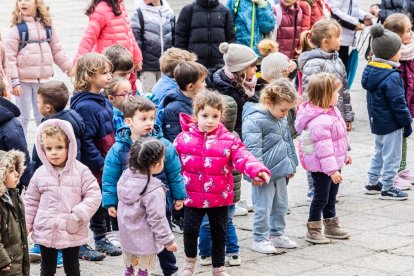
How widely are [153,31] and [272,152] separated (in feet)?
12.8

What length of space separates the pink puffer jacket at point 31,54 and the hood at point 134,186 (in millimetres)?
4377

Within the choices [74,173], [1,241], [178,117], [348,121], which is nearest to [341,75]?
[348,121]

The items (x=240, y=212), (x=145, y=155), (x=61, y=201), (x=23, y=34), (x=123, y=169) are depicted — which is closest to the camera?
(x=145, y=155)

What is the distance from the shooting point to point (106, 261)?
8.60 m

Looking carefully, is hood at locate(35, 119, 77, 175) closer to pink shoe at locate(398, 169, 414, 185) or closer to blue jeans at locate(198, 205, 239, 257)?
blue jeans at locate(198, 205, 239, 257)

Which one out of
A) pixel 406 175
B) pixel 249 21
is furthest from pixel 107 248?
pixel 249 21

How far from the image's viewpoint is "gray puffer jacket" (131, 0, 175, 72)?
12133mm

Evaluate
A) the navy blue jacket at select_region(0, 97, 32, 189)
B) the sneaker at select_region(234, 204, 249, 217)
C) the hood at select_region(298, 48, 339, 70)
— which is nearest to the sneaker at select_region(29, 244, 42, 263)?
the navy blue jacket at select_region(0, 97, 32, 189)

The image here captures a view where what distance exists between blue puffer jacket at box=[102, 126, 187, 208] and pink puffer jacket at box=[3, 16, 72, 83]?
3864mm

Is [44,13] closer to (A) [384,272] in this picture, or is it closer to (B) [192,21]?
(B) [192,21]

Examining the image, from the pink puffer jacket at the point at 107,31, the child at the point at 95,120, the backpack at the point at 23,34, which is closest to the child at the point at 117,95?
the child at the point at 95,120

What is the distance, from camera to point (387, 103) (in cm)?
1042

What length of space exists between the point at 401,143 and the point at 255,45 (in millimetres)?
2377

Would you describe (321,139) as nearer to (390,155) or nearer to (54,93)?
(390,155)
